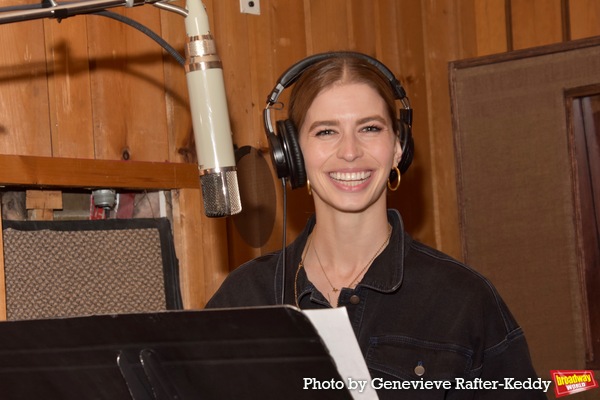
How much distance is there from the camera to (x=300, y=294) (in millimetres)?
1721

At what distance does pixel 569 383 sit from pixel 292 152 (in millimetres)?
1354

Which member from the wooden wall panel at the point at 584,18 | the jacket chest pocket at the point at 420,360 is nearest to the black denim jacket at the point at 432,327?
A: the jacket chest pocket at the point at 420,360

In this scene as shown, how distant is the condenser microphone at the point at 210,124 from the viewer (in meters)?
1.24

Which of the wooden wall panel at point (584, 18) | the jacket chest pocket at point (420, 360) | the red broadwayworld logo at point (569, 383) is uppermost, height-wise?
the wooden wall panel at point (584, 18)

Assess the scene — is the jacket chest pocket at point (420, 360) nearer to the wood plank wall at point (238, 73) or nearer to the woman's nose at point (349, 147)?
the woman's nose at point (349, 147)

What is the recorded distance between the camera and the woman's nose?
5.50 ft

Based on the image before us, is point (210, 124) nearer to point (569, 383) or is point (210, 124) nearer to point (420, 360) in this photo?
point (420, 360)

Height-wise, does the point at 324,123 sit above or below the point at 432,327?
above

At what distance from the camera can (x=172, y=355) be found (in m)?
1.05

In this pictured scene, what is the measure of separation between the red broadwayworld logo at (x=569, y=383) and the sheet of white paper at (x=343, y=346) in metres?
1.72

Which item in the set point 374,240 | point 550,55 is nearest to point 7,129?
point 374,240

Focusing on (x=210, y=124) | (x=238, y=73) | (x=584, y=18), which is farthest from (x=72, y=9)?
(x=584, y=18)

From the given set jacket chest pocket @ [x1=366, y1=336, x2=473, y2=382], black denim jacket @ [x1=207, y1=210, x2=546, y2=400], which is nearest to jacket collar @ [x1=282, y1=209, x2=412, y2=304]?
black denim jacket @ [x1=207, y1=210, x2=546, y2=400]

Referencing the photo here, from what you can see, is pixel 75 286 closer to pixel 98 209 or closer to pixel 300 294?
pixel 98 209
